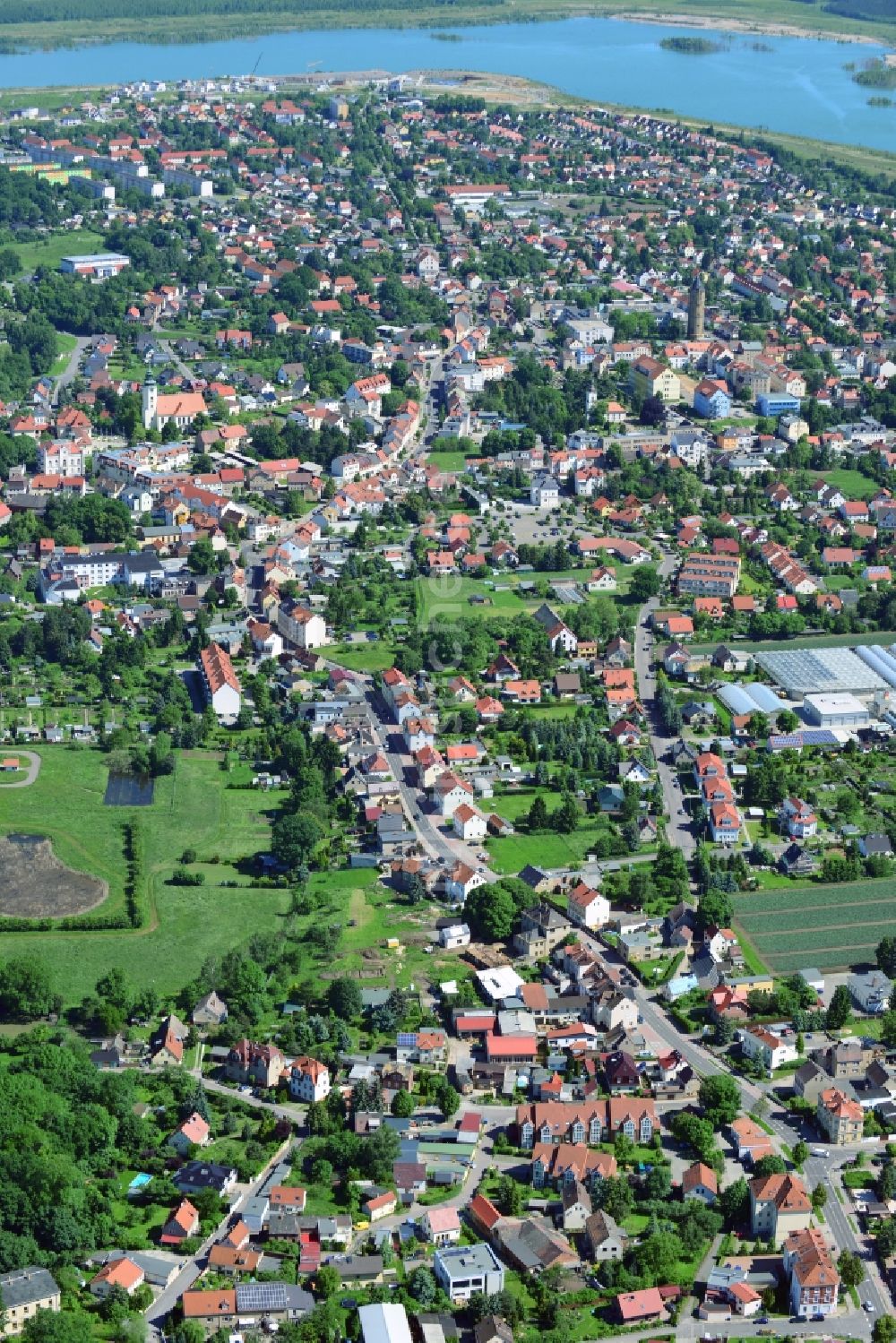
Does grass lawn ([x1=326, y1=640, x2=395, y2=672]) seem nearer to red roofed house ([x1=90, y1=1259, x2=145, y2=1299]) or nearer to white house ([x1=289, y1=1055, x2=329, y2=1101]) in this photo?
white house ([x1=289, y1=1055, x2=329, y2=1101])

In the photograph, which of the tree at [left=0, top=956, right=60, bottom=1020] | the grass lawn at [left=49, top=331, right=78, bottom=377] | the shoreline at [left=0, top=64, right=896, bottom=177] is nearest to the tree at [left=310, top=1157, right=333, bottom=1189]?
the tree at [left=0, top=956, right=60, bottom=1020]

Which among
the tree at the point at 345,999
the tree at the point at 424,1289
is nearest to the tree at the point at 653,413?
the tree at the point at 345,999

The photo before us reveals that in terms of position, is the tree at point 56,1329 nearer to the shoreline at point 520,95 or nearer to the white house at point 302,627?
the white house at point 302,627

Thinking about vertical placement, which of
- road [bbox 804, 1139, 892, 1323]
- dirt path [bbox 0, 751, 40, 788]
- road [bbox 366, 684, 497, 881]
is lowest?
dirt path [bbox 0, 751, 40, 788]

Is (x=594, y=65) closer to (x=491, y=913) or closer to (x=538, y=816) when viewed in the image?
(x=538, y=816)

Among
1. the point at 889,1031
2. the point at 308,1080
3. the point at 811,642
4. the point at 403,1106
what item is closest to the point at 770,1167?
the point at 889,1031
